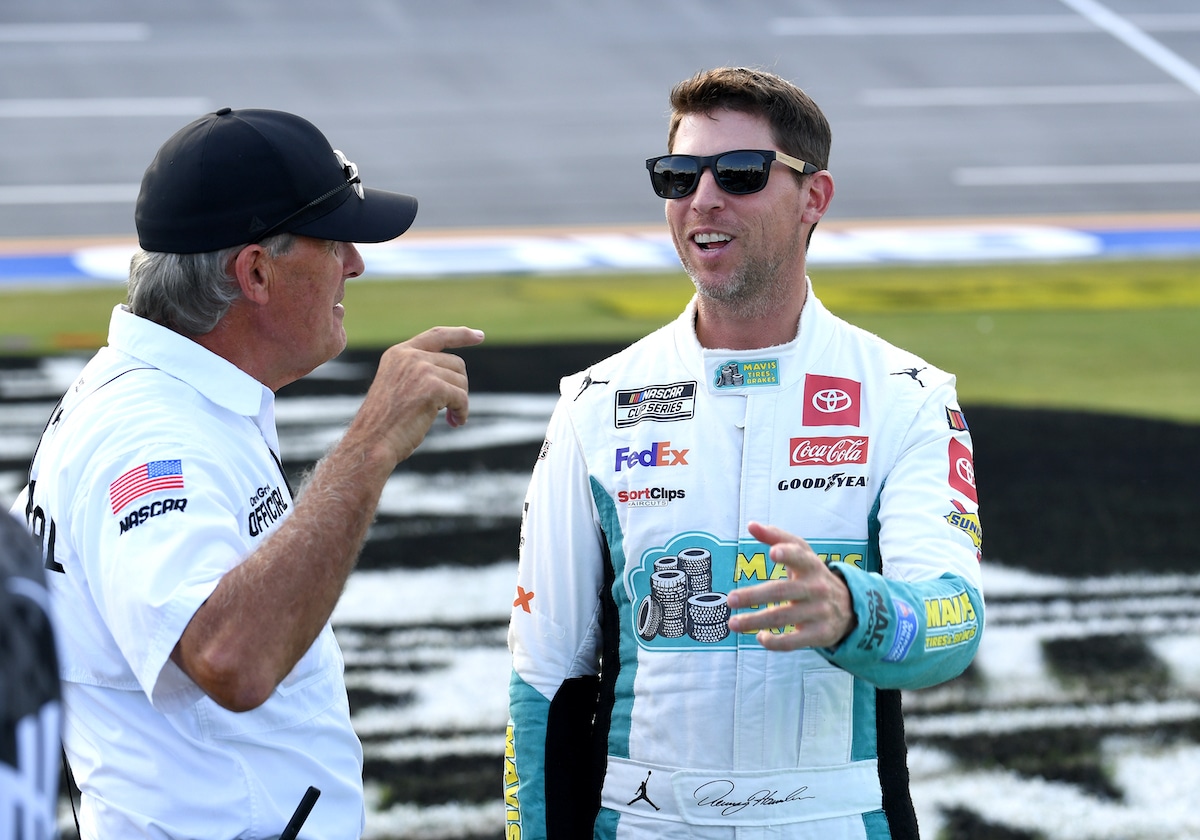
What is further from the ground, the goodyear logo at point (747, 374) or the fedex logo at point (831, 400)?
the goodyear logo at point (747, 374)

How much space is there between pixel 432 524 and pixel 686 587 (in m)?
4.31

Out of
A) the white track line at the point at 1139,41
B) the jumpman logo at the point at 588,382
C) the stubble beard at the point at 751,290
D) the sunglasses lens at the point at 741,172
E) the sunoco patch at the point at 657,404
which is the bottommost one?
the sunoco patch at the point at 657,404

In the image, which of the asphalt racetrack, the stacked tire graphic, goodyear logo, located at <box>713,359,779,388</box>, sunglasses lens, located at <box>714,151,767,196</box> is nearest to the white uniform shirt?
the stacked tire graphic

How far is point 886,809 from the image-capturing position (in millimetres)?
2449

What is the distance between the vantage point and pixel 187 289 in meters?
2.34

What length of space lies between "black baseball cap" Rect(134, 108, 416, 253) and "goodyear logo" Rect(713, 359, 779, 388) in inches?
28.4

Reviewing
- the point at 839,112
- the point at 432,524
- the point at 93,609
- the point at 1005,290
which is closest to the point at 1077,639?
the point at 432,524

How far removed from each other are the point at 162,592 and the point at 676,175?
1271 mm

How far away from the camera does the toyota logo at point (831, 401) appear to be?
2557 millimetres

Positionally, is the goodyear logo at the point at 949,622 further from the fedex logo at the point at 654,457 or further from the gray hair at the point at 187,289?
the gray hair at the point at 187,289

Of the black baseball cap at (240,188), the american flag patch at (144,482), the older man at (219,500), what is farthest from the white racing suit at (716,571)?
the american flag patch at (144,482)

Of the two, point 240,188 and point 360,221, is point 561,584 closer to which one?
point 360,221

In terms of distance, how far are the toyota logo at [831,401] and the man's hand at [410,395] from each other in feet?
2.20

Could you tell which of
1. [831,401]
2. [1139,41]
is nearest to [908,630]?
[831,401]
